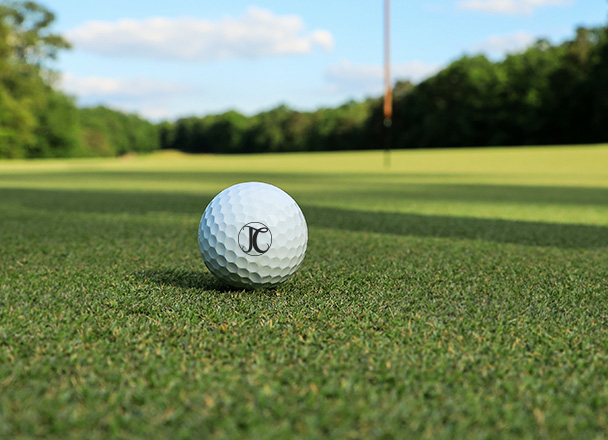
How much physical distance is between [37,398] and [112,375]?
201 millimetres

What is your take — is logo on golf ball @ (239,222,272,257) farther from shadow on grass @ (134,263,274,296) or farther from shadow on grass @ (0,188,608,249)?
shadow on grass @ (0,188,608,249)

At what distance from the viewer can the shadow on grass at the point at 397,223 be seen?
174 inches

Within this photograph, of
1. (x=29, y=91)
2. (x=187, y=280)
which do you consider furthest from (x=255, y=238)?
(x=29, y=91)

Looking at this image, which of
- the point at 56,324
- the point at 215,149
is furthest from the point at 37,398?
the point at 215,149

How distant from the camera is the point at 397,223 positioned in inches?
213

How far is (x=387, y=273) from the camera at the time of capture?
117 inches

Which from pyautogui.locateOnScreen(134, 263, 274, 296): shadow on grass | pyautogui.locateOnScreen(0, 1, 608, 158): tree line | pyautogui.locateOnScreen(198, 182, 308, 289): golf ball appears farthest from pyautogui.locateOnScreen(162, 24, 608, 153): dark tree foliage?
pyautogui.locateOnScreen(134, 263, 274, 296): shadow on grass

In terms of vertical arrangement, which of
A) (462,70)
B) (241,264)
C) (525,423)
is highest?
(462,70)

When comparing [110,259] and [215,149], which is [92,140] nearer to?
[215,149]

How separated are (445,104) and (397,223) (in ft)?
175

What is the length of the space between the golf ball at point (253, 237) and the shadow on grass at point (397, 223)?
Result: 0.98ft

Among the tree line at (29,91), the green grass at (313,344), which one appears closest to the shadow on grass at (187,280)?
the green grass at (313,344)

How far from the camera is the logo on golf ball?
101 inches

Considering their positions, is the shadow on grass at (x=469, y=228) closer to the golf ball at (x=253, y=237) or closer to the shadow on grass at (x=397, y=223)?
the shadow on grass at (x=397, y=223)
